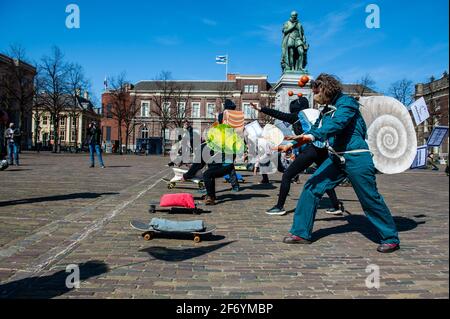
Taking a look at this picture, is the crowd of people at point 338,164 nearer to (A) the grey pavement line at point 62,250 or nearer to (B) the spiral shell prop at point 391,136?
(B) the spiral shell prop at point 391,136

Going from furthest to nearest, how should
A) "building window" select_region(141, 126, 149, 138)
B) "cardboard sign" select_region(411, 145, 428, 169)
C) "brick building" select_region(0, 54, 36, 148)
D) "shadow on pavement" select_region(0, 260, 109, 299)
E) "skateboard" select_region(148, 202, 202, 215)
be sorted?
"building window" select_region(141, 126, 149, 138), "brick building" select_region(0, 54, 36, 148), "skateboard" select_region(148, 202, 202, 215), "cardboard sign" select_region(411, 145, 428, 169), "shadow on pavement" select_region(0, 260, 109, 299)

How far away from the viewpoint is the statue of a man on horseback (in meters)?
20.5

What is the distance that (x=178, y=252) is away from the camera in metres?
4.66

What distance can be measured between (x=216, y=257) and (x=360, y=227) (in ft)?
9.70

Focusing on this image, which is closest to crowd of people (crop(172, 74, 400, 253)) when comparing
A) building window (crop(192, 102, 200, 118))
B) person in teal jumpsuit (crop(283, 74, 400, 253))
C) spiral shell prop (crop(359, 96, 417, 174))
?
person in teal jumpsuit (crop(283, 74, 400, 253))

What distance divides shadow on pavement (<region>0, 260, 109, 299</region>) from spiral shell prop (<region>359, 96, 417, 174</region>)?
381 centimetres

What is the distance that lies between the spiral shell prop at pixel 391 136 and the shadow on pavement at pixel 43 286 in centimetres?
381

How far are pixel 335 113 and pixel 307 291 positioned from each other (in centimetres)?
227

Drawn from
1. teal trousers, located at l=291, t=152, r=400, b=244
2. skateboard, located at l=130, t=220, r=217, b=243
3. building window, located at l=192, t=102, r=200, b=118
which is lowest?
skateboard, located at l=130, t=220, r=217, b=243

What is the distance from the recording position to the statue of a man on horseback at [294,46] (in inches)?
807

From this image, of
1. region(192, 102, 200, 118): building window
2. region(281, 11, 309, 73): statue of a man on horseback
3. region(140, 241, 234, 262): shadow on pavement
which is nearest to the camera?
region(140, 241, 234, 262): shadow on pavement

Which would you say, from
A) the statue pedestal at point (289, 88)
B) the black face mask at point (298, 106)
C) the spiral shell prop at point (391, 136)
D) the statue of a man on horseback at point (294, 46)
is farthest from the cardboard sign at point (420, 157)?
the statue of a man on horseback at point (294, 46)

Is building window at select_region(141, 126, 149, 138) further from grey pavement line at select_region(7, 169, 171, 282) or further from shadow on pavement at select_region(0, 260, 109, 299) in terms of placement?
shadow on pavement at select_region(0, 260, 109, 299)

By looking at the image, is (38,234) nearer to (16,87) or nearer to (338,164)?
(338,164)
